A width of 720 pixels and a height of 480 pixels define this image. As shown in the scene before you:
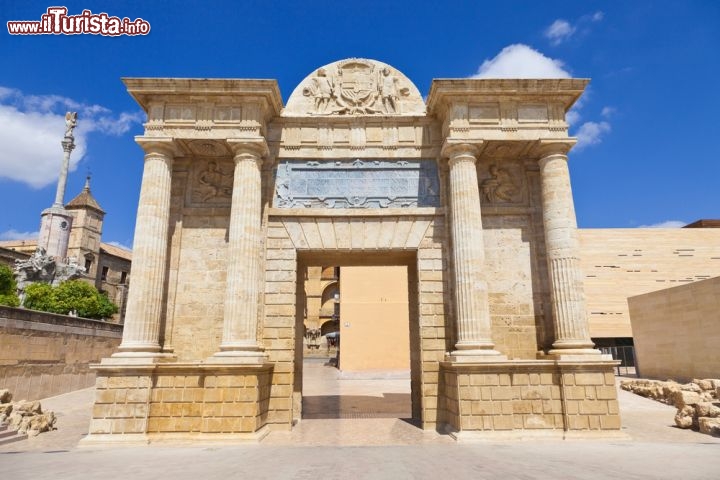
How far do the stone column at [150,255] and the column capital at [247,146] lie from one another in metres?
1.51

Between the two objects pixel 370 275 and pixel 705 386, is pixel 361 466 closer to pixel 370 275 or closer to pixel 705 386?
pixel 705 386

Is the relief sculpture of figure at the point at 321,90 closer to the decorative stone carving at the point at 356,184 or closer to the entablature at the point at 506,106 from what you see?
the decorative stone carving at the point at 356,184

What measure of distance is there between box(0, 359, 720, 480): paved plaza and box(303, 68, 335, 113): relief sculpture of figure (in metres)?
8.47

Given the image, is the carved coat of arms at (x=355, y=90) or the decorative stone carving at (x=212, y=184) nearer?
the decorative stone carving at (x=212, y=184)

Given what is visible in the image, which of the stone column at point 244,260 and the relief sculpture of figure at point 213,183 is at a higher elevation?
the relief sculpture of figure at point 213,183

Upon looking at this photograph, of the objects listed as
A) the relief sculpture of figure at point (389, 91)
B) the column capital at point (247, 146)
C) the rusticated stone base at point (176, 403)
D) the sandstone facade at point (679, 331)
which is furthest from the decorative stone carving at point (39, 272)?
the sandstone facade at point (679, 331)

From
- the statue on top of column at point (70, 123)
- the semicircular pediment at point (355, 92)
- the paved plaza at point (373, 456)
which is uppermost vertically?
the statue on top of column at point (70, 123)

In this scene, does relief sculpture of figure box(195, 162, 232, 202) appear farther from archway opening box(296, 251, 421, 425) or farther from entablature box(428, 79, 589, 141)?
archway opening box(296, 251, 421, 425)

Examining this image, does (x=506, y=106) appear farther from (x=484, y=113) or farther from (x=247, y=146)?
(x=247, y=146)

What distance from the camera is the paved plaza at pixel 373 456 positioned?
20.5 ft

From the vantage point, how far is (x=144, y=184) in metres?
10.9

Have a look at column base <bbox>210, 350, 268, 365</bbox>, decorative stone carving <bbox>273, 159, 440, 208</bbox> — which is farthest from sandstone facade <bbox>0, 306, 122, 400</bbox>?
decorative stone carving <bbox>273, 159, 440, 208</bbox>

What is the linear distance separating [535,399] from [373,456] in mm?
4226

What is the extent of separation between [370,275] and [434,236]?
15653 mm
